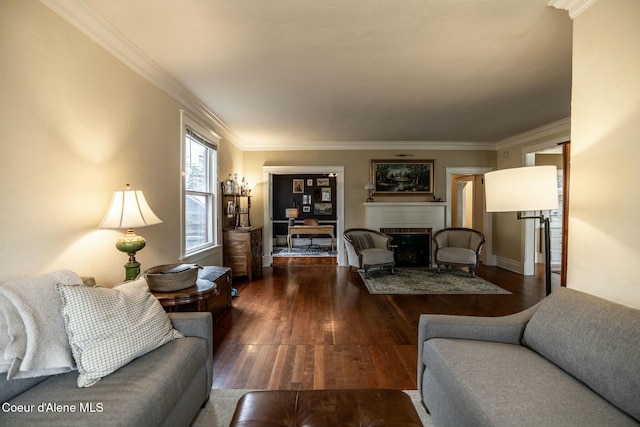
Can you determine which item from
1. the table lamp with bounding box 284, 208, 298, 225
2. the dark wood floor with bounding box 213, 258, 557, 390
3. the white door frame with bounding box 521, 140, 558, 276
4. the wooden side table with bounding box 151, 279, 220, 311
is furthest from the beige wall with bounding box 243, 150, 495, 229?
the wooden side table with bounding box 151, 279, 220, 311

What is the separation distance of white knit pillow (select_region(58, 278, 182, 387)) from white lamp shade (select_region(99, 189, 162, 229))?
0.61 m

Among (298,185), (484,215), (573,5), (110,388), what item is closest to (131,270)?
(110,388)

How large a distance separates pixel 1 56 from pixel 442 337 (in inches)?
109

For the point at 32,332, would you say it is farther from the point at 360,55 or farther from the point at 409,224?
the point at 409,224

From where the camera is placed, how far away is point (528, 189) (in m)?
1.67

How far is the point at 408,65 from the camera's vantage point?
257cm

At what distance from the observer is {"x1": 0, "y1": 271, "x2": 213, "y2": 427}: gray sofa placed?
101 centimetres

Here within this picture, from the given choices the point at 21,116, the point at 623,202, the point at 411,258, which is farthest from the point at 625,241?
the point at 411,258

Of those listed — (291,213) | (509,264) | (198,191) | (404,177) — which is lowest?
(509,264)

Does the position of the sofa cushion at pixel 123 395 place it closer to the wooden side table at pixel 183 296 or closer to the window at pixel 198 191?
the wooden side table at pixel 183 296

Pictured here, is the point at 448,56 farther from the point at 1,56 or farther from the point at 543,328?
the point at 1,56

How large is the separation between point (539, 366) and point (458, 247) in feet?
14.0

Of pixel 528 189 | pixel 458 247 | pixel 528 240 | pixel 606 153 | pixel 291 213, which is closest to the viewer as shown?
pixel 606 153

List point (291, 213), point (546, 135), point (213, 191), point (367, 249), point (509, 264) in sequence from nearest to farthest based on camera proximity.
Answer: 1. point (213, 191)
2. point (546, 135)
3. point (367, 249)
4. point (509, 264)
5. point (291, 213)
